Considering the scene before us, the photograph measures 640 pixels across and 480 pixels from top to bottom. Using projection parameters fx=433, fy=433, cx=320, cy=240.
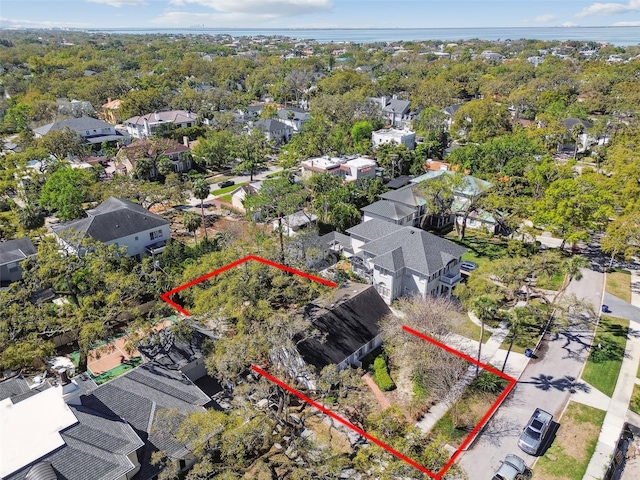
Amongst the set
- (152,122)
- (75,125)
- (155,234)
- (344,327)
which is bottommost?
(155,234)

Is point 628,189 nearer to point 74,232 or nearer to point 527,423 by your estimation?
point 527,423

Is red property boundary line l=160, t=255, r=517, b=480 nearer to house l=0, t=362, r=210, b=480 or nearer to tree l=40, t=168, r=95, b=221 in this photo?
house l=0, t=362, r=210, b=480

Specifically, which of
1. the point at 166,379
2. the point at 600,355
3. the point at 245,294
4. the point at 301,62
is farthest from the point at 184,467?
the point at 301,62

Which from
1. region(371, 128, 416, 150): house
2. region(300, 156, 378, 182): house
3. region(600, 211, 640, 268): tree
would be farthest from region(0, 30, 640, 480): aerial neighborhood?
region(371, 128, 416, 150): house

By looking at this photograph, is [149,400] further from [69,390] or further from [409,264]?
[409,264]

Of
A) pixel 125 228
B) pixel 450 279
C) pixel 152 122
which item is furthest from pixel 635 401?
pixel 152 122

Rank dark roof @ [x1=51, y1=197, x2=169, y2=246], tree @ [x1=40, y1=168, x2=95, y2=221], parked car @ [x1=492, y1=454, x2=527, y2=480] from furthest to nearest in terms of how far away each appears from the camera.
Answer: tree @ [x1=40, y1=168, x2=95, y2=221] < dark roof @ [x1=51, y1=197, x2=169, y2=246] < parked car @ [x1=492, y1=454, x2=527, y2=480]
